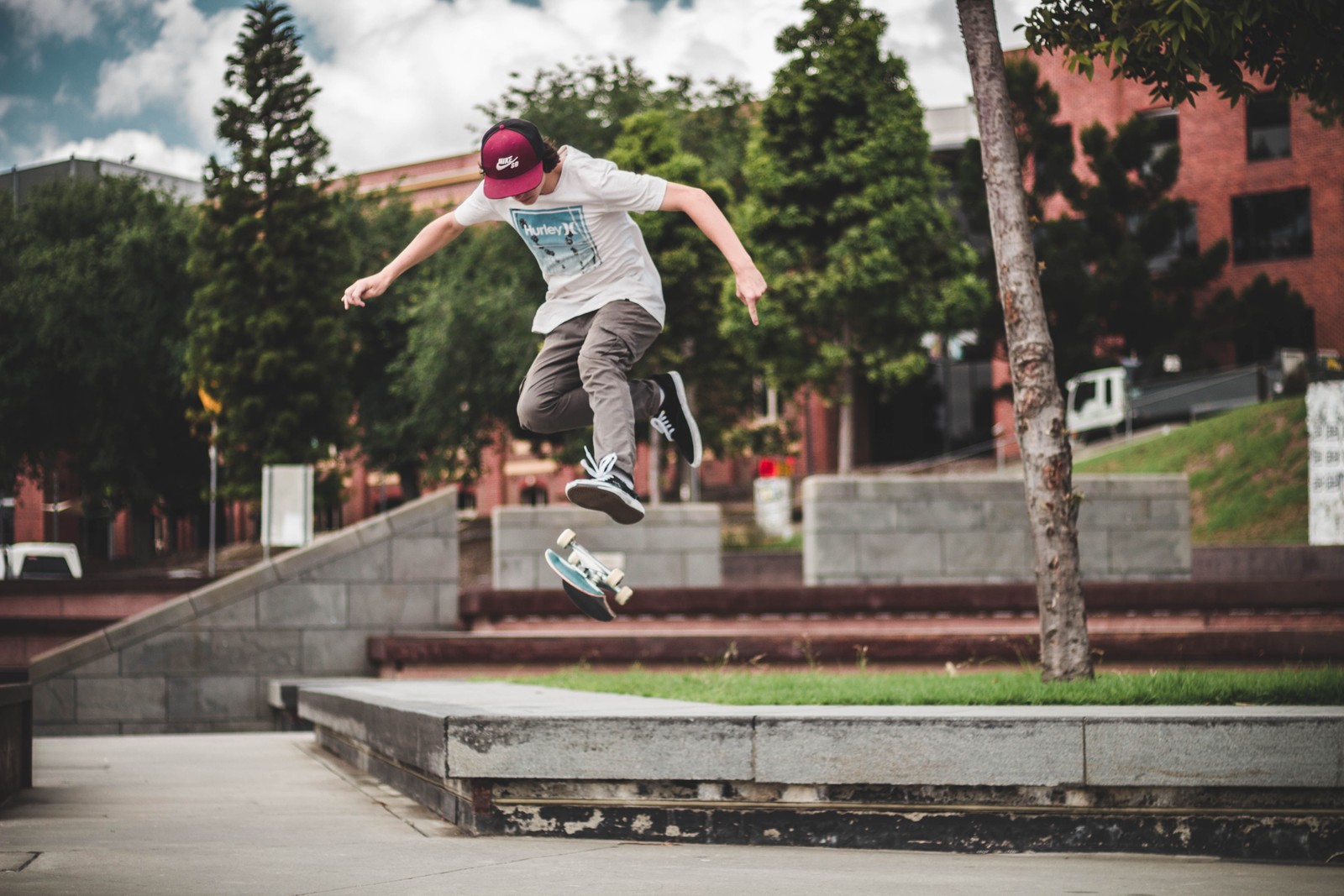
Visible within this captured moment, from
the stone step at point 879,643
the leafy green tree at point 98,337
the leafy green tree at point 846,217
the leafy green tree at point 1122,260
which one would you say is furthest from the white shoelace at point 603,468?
the leafy green tree at point 98,337

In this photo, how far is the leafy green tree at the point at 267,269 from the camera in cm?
3731

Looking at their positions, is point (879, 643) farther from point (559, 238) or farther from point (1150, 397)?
point (1150, 397)

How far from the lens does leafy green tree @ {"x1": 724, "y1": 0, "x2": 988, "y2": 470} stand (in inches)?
1296

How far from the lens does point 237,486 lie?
37.8 metres

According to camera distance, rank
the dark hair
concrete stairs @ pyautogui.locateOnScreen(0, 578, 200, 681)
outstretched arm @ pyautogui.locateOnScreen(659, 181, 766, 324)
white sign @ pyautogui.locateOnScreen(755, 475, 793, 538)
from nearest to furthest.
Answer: outstretched arm @ pyautogui.locateOnScreen(659, 181, 766, 324) → the dark hair → concrete stairs @ pyautogui.locateOnScreen(0, 578, 200, 681) → white sign @ pyautogui.locateOnScreen(755, 475, 793, 538)

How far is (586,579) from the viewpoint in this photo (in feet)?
21.1

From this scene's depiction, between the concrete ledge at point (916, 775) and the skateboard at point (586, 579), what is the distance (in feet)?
1.66

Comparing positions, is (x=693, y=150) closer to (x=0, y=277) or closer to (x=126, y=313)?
(x=126, y=313)

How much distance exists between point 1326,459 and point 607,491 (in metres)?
13.8

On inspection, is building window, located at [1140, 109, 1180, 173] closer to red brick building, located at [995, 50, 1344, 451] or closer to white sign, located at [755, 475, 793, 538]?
red brick building, located at [995, 50, 1344, 451]

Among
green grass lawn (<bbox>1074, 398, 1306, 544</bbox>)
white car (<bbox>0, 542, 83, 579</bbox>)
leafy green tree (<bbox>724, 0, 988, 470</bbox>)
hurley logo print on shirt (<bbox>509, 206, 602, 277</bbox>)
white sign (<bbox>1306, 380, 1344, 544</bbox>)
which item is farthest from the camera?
white car (<bbox>0, 542, 83, 579</bbox>)

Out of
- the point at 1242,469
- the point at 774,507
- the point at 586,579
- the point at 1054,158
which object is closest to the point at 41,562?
Result: the point at 774,507

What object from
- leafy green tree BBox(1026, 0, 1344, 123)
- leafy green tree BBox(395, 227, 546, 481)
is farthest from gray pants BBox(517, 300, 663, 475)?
leafy green tree BBox(395, 227, 546, 481)

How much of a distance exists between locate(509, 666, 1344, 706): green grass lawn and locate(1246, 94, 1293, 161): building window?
135 ft
